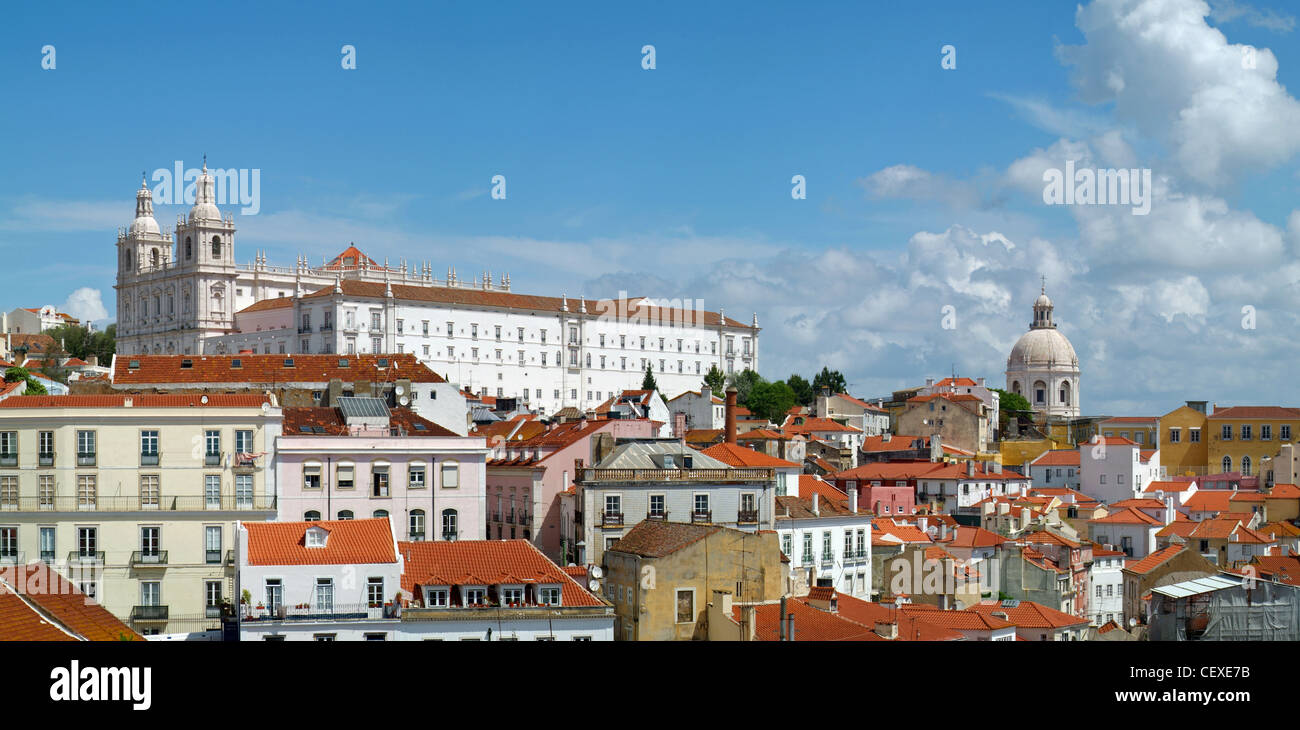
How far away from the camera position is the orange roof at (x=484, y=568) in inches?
896

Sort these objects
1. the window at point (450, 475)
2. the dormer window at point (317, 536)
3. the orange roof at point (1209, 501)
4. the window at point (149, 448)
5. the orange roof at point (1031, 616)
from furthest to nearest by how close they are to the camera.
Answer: the orange roof at point (1209, 501) < the window at point (450, 475) < the orange roof at point (1031, 616) < the window at point (149, 448) < the dormer window at point (317, 536)

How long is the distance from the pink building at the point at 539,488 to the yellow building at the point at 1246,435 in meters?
49.8

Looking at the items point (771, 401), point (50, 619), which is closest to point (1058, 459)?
point (771, 401)

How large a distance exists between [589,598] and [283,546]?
509 centimetres

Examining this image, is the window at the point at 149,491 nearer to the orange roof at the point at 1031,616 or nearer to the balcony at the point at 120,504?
the balcony at the point at 120,504

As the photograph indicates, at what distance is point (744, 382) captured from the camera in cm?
11538

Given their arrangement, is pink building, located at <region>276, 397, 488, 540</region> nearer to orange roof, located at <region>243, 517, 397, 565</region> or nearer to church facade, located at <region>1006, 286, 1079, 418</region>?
orange roof, located at <region>243, 517, 397, 565</region>

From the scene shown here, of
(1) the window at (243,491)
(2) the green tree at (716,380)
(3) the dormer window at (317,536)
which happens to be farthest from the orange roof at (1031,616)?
(2) the green tree at (716,380)

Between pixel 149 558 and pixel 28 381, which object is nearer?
pixel 149 558

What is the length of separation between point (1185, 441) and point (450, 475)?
57.6 m

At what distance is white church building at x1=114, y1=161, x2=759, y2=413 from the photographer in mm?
106938

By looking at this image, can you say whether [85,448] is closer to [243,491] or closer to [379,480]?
[243,491]

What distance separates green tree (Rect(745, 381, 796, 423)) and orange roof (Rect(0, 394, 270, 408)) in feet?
217
